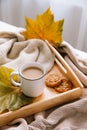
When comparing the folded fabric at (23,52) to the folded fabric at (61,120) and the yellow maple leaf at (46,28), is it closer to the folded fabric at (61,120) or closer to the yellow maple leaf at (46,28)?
the yellow maple leaf at (46,28)

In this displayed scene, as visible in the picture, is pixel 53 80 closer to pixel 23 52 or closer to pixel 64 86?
pixel 64 86

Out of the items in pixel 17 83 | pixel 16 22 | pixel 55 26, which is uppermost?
pixel 55 26

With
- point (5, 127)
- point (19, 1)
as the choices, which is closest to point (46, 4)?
point (19, 1)

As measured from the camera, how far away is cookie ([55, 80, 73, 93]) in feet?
2.53

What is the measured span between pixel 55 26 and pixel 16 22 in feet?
3.17

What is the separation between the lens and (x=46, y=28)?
3.13 feet

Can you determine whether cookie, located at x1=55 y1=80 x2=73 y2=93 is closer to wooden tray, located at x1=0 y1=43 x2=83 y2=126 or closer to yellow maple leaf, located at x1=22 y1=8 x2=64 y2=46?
wooden tray, located at x1=0 y1=43 x2=83 y2=126

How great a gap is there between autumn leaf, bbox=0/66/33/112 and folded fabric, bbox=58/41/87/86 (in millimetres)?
194

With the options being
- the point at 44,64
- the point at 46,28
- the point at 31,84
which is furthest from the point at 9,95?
the point at 46,28

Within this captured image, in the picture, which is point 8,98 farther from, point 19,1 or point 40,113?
point 19,1

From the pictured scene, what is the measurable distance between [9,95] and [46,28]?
1.08ft

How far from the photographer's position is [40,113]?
719mm

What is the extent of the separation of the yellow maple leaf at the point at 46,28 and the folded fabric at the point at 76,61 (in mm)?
36

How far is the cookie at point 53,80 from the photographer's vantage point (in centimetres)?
80
